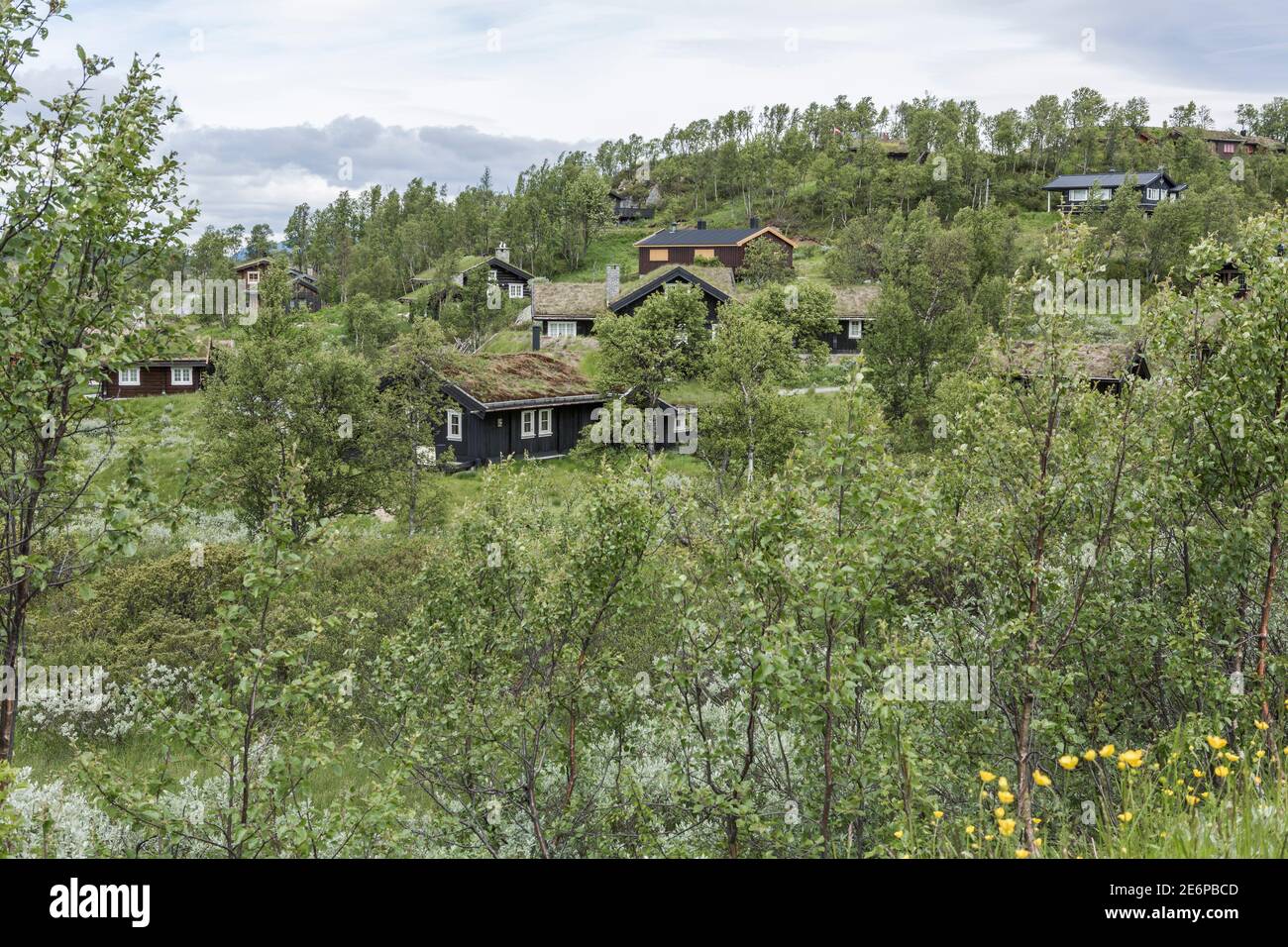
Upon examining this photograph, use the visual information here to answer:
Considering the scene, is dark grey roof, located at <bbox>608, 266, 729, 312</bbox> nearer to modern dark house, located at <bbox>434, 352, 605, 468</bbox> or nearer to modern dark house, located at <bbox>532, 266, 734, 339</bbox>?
modern dark house, located at <bbox>532, 266, 734, 339</bbox>

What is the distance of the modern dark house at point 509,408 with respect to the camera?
142ft

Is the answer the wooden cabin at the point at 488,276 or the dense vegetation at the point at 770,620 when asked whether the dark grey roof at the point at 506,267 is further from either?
the dense vegetation at the point at 770,620

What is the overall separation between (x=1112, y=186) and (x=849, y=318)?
51.2 m

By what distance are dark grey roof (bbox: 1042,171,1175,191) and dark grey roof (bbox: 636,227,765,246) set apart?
1426 inches

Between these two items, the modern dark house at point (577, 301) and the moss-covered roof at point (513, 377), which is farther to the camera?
the modern dark house at point (577, 301)

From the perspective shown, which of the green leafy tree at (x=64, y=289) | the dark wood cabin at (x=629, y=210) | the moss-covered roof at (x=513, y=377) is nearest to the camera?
the green leafy tree at (x=64, y=289)

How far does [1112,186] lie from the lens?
99312mm

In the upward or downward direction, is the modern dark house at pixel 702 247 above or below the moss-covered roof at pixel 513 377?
above

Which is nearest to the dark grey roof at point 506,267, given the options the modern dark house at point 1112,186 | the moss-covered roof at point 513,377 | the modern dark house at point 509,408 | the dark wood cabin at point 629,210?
the moss-covered roof at point 513,377

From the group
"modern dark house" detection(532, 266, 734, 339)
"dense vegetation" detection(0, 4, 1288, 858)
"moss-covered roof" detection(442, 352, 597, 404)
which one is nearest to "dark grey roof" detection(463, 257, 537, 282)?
"modern dark house" detection(532, 266, 734, 339)

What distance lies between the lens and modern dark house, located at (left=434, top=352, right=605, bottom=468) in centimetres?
4322

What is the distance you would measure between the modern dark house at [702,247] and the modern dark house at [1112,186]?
91.4 ft

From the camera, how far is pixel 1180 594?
408 inches

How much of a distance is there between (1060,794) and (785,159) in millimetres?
126935
